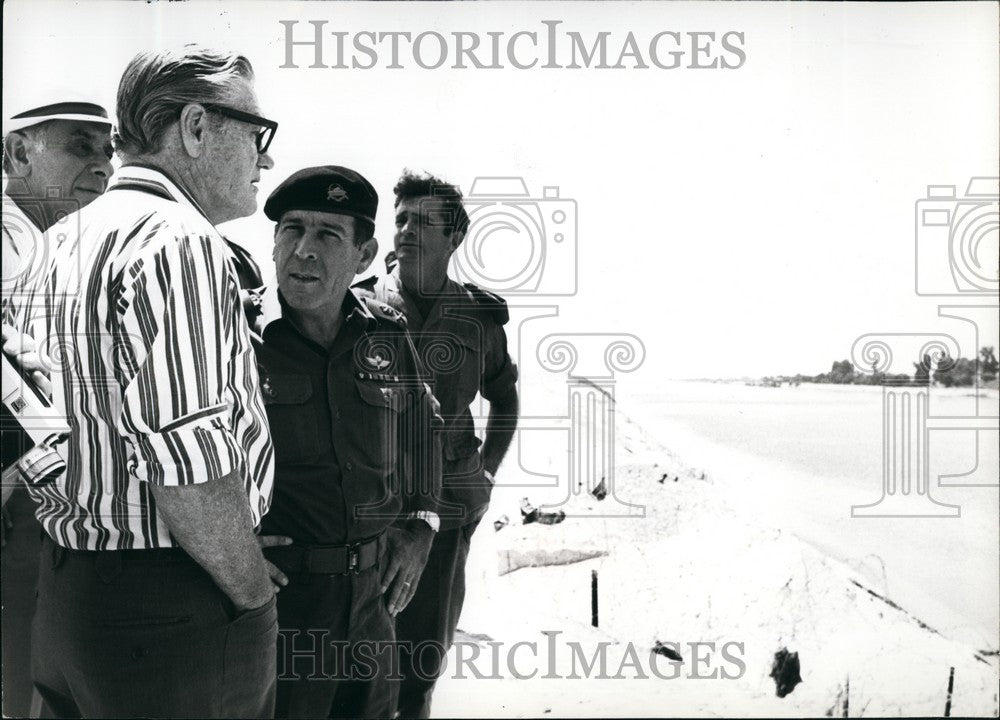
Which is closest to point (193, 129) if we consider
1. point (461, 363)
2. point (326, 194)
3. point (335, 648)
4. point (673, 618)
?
point (326, 194)

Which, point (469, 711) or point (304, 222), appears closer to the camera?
point (304, 222)

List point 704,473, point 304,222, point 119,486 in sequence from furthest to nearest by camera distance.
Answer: point 704,473
point 304,222
point 119,486

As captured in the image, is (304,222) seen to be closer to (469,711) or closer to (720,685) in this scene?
(469,711)

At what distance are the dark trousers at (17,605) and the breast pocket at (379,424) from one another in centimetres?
104

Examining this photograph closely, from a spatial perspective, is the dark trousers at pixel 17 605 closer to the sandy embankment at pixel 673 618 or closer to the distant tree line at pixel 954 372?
the sandy embankment at pixel 673 618

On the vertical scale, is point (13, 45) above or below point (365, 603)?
above

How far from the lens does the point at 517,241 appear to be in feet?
8.70

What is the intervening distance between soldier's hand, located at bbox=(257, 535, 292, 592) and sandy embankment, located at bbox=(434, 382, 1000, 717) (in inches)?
22.8

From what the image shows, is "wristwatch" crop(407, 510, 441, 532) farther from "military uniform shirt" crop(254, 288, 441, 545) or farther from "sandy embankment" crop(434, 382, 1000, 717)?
"sandy embankment" crop(434, 382, 1000, 717)

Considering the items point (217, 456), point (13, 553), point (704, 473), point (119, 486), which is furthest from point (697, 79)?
point (13, 553)

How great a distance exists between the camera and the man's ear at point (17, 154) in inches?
102

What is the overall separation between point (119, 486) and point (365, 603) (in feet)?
2.53

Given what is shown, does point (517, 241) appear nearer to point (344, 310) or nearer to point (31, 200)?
point (344, 310)

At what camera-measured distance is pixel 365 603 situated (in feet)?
8.36
